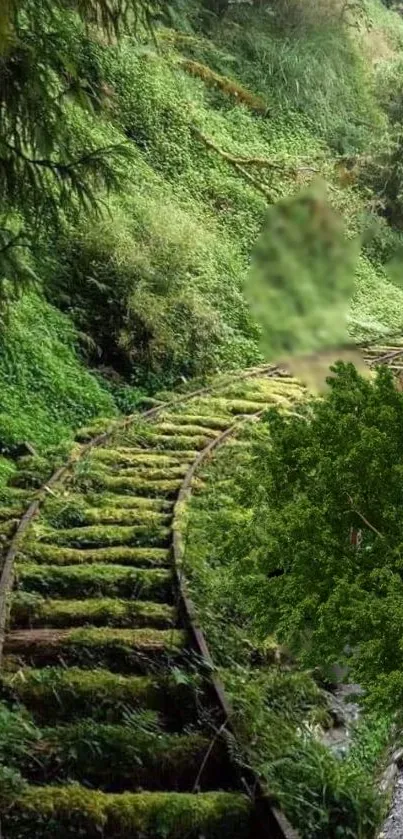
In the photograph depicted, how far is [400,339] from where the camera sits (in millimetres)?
17547

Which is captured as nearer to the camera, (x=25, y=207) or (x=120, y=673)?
(x=120, y=673)

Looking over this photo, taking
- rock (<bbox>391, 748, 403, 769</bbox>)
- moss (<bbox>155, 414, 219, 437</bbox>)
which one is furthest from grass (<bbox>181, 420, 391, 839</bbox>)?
moss (<bbox>155, 414, 219, 437</bbox>)

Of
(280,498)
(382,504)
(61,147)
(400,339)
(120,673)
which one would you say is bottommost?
(400,339)

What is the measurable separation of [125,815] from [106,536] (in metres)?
3.42

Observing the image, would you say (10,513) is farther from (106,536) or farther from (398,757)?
(398,757)

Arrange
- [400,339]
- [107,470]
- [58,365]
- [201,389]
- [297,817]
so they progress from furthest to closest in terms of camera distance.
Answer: [400,339], [201,389], [58,365], [107,470], [297,817]

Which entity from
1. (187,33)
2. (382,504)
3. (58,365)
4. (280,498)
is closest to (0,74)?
(280,498)

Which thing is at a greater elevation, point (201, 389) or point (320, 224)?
point (320, 224)

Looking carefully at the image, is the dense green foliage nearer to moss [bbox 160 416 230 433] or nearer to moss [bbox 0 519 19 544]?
moss [bbox 160 416 230 433]

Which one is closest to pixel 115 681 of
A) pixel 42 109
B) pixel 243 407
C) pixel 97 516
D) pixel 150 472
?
pixel 97 516

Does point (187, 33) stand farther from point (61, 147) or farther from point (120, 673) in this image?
point (120, 673)

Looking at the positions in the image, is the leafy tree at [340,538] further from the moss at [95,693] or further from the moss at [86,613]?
the moss at [86,613]

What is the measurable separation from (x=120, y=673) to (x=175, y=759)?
2.77 ft

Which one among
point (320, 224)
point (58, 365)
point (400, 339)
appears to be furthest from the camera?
point (400, 339)
